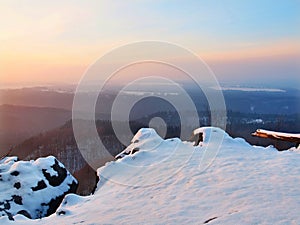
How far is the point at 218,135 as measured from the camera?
10336 mm

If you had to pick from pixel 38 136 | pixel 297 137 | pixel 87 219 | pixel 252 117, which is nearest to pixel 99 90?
pixel 87 219

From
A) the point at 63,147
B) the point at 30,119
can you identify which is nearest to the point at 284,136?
the point at 63,147

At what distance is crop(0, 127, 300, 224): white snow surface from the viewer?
15.8 feet

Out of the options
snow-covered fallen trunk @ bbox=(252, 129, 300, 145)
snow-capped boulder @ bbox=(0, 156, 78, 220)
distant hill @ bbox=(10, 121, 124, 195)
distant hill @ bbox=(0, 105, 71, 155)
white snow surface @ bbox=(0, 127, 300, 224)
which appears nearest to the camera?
white snow surface @ bbox=(0, 127, 300, 224)

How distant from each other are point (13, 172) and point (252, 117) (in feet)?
174

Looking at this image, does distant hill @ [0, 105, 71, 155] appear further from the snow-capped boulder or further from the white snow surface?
the white snow surface

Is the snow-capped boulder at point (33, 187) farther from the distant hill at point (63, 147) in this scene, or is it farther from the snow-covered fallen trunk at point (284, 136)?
the distant hill at point (63, 147)

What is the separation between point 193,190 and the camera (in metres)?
6.00

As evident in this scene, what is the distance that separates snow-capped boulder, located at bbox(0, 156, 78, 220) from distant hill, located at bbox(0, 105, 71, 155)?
6056 cm

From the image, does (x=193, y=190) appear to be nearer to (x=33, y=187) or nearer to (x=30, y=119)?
(x=33, y=187)

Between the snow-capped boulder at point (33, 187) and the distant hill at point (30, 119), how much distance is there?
2384 inches

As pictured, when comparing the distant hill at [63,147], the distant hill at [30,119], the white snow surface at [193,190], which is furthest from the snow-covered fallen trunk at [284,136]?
the distant hill at [30,119]

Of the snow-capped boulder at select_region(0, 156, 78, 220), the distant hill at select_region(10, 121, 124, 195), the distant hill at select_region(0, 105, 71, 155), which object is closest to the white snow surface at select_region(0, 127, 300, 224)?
the snow-capped boulder at select_region(0, 156, 78, 220)

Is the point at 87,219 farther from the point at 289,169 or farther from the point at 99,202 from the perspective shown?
the point at 289,169
